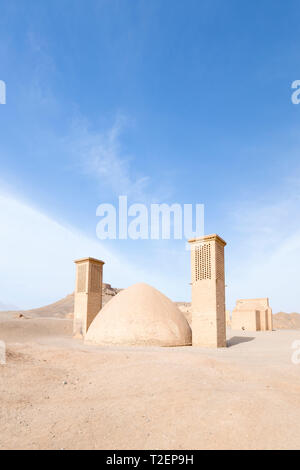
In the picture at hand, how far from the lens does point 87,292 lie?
18719 millimetres

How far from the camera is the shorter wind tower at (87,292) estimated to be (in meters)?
18.8

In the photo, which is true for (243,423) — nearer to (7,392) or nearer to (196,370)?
(196,370)

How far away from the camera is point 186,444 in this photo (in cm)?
340

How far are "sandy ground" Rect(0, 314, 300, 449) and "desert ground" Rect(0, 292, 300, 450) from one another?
0.01m

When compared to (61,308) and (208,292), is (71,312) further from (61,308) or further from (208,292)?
(208,292)

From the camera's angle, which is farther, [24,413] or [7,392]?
[7,392]

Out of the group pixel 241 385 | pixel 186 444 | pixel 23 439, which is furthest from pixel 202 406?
pixel 23 439

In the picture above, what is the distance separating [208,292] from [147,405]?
10.1 m

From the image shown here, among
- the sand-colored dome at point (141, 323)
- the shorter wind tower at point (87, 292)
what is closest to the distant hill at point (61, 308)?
the shorter wind tower at point (87, 292)

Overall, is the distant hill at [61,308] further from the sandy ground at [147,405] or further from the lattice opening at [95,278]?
the sandy ground at [147,405]

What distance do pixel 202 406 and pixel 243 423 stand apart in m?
0.63

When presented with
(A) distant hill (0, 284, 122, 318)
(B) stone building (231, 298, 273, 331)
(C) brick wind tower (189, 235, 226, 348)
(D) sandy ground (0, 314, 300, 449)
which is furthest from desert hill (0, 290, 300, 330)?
(D) sandy ground (0, 314, 300, 449)

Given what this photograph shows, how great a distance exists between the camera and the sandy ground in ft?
11.5

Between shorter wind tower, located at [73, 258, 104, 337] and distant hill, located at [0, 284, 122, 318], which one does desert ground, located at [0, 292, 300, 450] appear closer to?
shorter wind tower, located at [73, 258, 104, 337]
